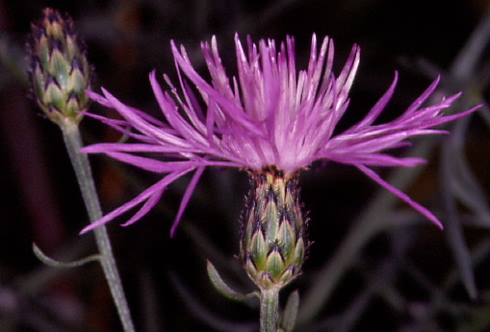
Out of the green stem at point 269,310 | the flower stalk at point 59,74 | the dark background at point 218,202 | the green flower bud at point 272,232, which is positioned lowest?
the green stem at point 269,310

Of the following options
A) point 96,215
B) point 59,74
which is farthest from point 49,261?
point 59,74

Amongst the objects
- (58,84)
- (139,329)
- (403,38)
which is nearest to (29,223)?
(139,329)

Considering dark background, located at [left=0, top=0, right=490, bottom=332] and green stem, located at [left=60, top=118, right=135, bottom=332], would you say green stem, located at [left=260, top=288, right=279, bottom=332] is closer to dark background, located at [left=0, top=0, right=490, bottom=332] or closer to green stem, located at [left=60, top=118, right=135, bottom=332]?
green stem, located at [left=60, top=118, right=135, bottom=332]

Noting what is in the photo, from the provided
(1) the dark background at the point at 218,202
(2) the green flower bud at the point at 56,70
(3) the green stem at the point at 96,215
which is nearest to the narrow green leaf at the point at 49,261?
(3) the green stem at the point at 96,215

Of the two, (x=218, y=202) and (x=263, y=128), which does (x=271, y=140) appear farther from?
(x=218, y=202)

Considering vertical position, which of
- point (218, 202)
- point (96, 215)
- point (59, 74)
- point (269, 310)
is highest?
point (218, 202)

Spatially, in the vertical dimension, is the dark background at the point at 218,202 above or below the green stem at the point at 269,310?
above

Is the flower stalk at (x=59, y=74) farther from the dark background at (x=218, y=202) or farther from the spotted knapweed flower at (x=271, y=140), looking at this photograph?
the dark background at (x=218, y=202)
